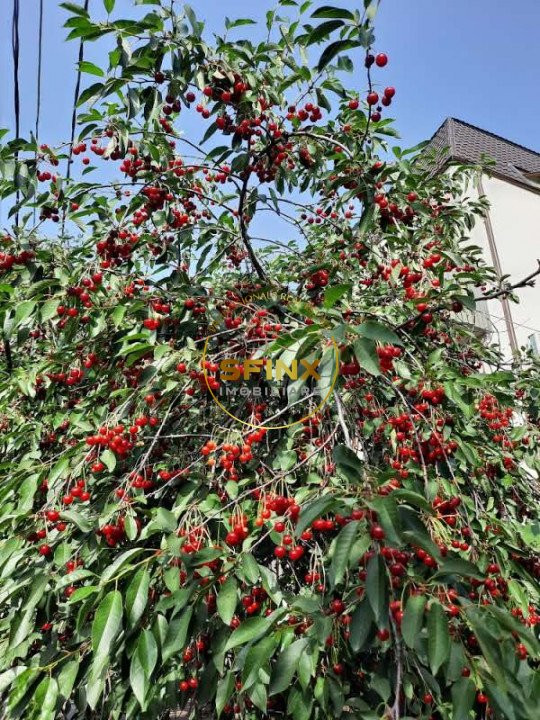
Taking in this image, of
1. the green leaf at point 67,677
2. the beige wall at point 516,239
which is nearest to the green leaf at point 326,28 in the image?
the green leaf at point 67,677

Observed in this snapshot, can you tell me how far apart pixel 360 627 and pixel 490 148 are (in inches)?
553

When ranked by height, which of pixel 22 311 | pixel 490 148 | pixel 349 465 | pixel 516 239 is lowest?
pixel 349 465

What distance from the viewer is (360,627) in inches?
42.3

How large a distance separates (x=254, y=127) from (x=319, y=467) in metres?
1.39

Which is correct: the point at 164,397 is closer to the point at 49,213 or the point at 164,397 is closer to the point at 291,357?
the point at 291,357

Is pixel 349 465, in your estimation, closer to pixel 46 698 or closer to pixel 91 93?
pixel 46 698

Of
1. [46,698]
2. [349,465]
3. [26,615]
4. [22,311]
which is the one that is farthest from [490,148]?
[46,698]

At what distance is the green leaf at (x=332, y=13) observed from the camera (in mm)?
1384

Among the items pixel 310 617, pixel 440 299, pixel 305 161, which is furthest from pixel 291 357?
pixel 305 161

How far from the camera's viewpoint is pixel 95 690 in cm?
125

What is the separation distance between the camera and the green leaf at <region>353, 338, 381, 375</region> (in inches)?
42.8

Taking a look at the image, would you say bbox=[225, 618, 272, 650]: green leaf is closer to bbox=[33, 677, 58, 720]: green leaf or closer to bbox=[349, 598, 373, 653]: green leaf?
bbox=[349, 598, 373, 653]: green leaf

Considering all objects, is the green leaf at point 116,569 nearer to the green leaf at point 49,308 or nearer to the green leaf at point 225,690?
the green leaf at point 225,690

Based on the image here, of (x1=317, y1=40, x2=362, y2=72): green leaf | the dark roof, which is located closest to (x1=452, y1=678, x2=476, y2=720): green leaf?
(x1=317, y1=40, x2=362, y2=72): green leaf
